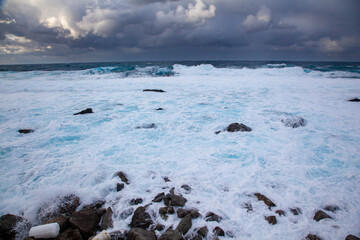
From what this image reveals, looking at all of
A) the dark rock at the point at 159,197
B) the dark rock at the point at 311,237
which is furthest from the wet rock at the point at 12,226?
the dark rock at the point at 311,237

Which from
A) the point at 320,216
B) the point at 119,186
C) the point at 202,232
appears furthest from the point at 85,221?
the point at 320,216

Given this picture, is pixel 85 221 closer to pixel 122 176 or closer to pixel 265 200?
pixel 122 176

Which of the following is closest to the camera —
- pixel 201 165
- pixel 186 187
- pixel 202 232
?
pixel 202 232

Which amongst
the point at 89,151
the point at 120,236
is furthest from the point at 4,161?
the point at 120,236

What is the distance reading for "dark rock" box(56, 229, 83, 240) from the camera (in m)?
2.04

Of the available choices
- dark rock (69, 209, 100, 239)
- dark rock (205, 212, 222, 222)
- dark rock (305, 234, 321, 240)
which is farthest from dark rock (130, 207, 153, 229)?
dark rock (305, 234, 321, 240)

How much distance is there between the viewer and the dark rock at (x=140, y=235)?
6.78ft

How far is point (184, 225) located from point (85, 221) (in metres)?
1.18

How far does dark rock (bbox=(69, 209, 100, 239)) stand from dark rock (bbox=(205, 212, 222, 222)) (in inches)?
53.3

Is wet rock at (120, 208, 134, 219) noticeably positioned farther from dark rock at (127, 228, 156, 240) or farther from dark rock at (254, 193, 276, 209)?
dark rock at (254, 193, 276, 209)

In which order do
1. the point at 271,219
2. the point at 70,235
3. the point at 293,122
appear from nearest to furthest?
1. the point at 70,235
2. the point at 271,219
3. the point at 293,122

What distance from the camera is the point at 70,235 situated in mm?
2061

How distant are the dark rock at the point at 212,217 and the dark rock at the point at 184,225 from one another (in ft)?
0.80

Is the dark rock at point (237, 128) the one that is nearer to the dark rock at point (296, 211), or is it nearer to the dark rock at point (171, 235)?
the dark rock at point (296, 211)
